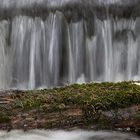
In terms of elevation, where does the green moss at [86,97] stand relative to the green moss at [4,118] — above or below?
above

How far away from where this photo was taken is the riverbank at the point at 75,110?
339cm

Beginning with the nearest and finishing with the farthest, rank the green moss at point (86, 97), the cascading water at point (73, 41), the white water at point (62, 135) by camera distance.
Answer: the white water at point (62, 135), the green moss at point (86, 97), the cascading water at point (73, 41)

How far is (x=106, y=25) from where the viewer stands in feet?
25.1

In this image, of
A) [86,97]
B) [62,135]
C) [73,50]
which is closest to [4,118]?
[62,135]

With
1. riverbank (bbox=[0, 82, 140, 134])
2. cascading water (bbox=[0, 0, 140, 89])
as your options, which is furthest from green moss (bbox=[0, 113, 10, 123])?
cascading water (bbox=[0, 0, 140, 89])

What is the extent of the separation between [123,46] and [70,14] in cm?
116

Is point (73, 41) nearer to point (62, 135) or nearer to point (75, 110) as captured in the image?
point (75, 110)

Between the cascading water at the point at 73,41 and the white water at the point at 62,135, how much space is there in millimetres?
4099

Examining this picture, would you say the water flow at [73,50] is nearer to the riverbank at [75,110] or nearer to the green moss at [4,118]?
the riverbank at [75,110]

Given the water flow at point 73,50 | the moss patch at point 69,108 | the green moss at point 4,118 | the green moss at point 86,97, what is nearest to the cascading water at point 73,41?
the water flow at point 73,50

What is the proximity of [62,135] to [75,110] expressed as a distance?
9.5 inches

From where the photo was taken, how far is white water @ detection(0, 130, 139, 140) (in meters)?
3.38

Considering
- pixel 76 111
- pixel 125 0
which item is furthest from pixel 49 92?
pixel 125 0

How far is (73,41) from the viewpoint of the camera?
761 centimetres
